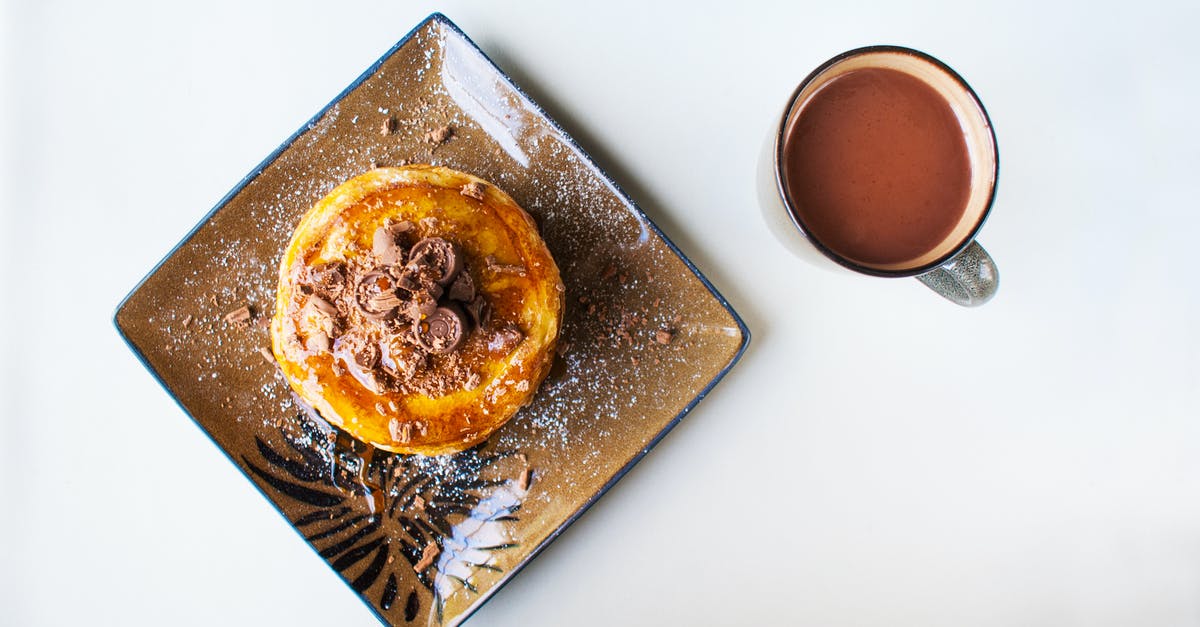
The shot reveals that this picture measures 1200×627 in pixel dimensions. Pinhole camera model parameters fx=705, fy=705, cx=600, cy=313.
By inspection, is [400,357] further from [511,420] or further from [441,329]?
[511,420]

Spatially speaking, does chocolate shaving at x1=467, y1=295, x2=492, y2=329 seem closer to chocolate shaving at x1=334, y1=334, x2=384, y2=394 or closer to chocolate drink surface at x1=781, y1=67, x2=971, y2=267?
chocolate shaving at x1=334, y1=334, x2=384, y2=394

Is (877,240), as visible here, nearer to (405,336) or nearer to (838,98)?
(838,98)

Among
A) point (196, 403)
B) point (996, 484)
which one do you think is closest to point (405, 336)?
point (196, 403)

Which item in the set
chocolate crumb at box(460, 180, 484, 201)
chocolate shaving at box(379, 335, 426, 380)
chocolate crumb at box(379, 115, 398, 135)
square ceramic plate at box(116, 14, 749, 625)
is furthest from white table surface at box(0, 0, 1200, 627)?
chocolate shaving at box(379, 335, 426, 380)

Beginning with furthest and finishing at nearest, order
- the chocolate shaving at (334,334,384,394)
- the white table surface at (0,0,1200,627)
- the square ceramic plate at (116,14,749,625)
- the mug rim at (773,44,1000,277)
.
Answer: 1. the white table surface at (0,0,1200,627)
2. the square ceramic plate at (116,14,749,625)
3. the chocolate shaving at (334,334,384,394)
4. the mug rim at (773,44,1000,277)

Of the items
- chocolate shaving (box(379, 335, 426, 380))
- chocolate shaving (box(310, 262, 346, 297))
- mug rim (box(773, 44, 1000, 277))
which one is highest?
chocolate shaving (box(310, 262, 346, 297))

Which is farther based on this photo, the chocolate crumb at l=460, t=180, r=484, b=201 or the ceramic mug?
the chocolate crumb at l=460, t=180, r=484, b=201

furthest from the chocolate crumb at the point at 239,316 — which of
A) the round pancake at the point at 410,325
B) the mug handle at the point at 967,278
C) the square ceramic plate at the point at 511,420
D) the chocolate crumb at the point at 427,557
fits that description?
the mug handle at the point at 967,278
